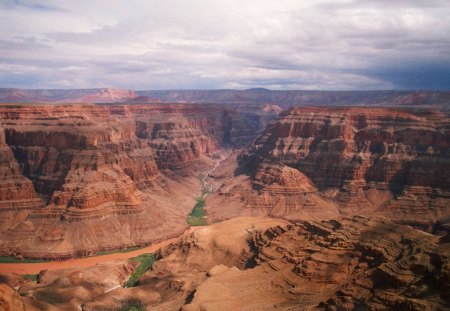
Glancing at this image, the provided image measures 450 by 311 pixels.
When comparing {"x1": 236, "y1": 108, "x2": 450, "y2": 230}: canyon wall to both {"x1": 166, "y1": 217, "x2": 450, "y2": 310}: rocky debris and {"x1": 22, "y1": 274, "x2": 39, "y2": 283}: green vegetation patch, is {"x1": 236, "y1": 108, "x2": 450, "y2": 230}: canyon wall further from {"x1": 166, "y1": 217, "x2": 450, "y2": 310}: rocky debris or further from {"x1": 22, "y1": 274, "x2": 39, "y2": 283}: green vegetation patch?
{"x1": 22, "y1": 274, "x2": 39, "y2": 283}: green vegetation patch

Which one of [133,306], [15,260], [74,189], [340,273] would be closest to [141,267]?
[133,306]

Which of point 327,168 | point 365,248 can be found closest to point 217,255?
point 365,248

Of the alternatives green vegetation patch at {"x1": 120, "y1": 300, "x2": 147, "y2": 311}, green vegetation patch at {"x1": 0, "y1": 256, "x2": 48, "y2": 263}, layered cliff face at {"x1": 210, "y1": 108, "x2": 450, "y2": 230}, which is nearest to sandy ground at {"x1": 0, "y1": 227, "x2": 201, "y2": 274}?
green vegetation patch at {"x1": 0, "y1": 256, "x2": 48, "y2": 263}

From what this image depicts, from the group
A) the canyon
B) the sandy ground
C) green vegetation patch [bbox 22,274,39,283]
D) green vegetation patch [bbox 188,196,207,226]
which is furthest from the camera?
green vegetation patch [bbox 188,196,207,226]

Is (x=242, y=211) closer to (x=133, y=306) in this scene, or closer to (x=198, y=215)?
(x=198, y=215)

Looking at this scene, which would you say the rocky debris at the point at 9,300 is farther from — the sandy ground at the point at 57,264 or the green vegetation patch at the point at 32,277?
the sandy ground at the point at 57,264
